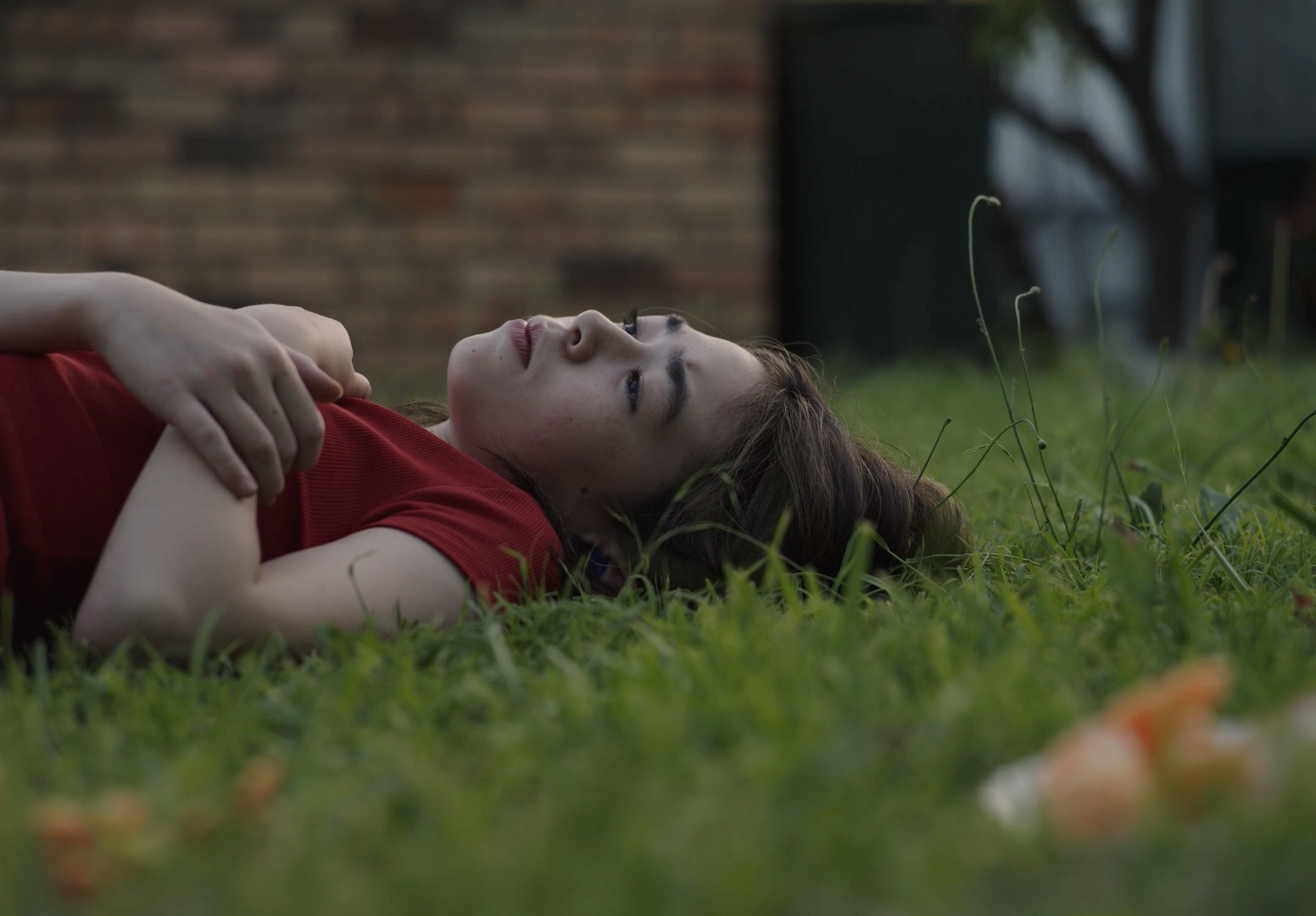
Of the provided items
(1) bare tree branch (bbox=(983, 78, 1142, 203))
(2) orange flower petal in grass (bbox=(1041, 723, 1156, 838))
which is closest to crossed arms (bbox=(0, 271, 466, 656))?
(2) orange flower petal in grass (bbox=(1041, 723, 1156, 838))

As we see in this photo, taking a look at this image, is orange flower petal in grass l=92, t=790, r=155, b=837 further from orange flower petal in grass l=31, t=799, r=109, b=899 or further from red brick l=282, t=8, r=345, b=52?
red brick l=282, t=8, r=345, b=52

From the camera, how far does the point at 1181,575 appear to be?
4.11 feet

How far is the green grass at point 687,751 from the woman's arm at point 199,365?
223 millimetres

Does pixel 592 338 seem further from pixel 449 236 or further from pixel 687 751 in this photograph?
pixel 449 236

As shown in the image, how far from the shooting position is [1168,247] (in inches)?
231

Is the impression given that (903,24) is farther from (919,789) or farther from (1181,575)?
(919,789)

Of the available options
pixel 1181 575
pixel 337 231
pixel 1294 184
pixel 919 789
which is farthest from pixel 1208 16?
pixel 919 789

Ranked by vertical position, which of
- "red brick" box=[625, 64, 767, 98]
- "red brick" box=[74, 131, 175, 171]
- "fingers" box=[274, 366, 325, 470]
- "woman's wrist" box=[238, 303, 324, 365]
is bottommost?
"fingers" box=[274, 366, 325, 470]

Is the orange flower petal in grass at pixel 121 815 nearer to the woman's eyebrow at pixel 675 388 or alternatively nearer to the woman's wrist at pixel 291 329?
the woman's wrist at pixel 291 329

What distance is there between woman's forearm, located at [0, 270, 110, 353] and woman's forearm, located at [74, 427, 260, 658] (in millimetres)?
227

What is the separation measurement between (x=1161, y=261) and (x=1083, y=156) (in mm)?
587

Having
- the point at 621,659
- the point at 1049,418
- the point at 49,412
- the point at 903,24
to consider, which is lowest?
the point at 1049,418

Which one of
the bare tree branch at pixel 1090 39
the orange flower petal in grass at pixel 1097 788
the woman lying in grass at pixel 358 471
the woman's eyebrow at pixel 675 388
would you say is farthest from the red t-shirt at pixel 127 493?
the bare tree branch at pixel 1090 39

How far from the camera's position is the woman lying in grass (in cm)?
135
